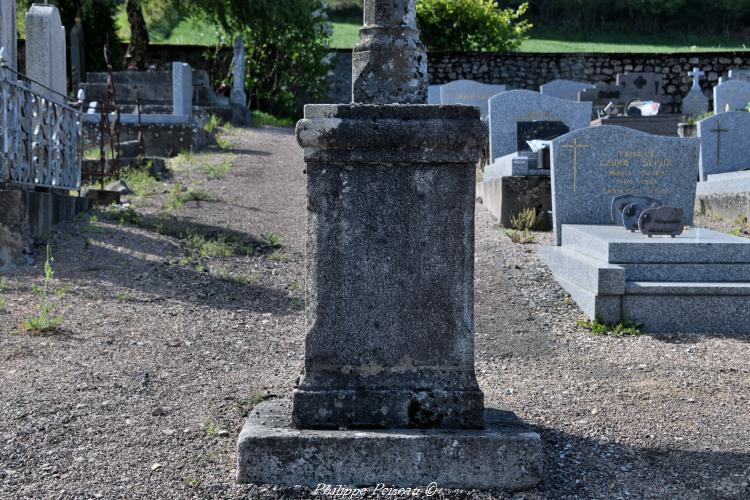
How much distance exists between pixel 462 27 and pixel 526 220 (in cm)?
1897

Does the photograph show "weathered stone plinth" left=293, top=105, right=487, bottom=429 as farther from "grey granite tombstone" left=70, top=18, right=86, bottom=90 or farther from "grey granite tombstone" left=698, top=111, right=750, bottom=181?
"grey granite tombstone" left=70, top=18, right=86, bottom=90

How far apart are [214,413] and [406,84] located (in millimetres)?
1764

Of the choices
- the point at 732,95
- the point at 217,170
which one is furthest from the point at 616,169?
the point at 732,95

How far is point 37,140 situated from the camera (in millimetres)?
7660

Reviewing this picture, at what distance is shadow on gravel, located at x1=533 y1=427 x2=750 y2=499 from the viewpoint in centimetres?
321

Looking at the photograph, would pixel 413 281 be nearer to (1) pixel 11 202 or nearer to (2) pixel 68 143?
(1) pixel 11 202

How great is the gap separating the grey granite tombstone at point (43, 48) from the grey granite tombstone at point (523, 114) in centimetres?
548

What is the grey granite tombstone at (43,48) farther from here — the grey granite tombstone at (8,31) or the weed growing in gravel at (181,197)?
the weed growing in gravel at (181,197)

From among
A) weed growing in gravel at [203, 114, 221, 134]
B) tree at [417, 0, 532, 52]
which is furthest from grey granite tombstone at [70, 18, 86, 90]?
tree at [417, 0, 532, 52]

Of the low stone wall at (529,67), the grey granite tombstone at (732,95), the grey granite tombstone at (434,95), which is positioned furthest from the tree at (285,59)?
the grey granite tombstone at (732,95)

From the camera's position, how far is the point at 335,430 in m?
3.22

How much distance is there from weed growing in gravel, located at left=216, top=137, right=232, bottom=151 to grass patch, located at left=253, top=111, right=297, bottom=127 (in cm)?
473

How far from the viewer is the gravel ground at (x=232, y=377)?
331cm

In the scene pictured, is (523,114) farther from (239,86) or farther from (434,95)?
(239,86)
